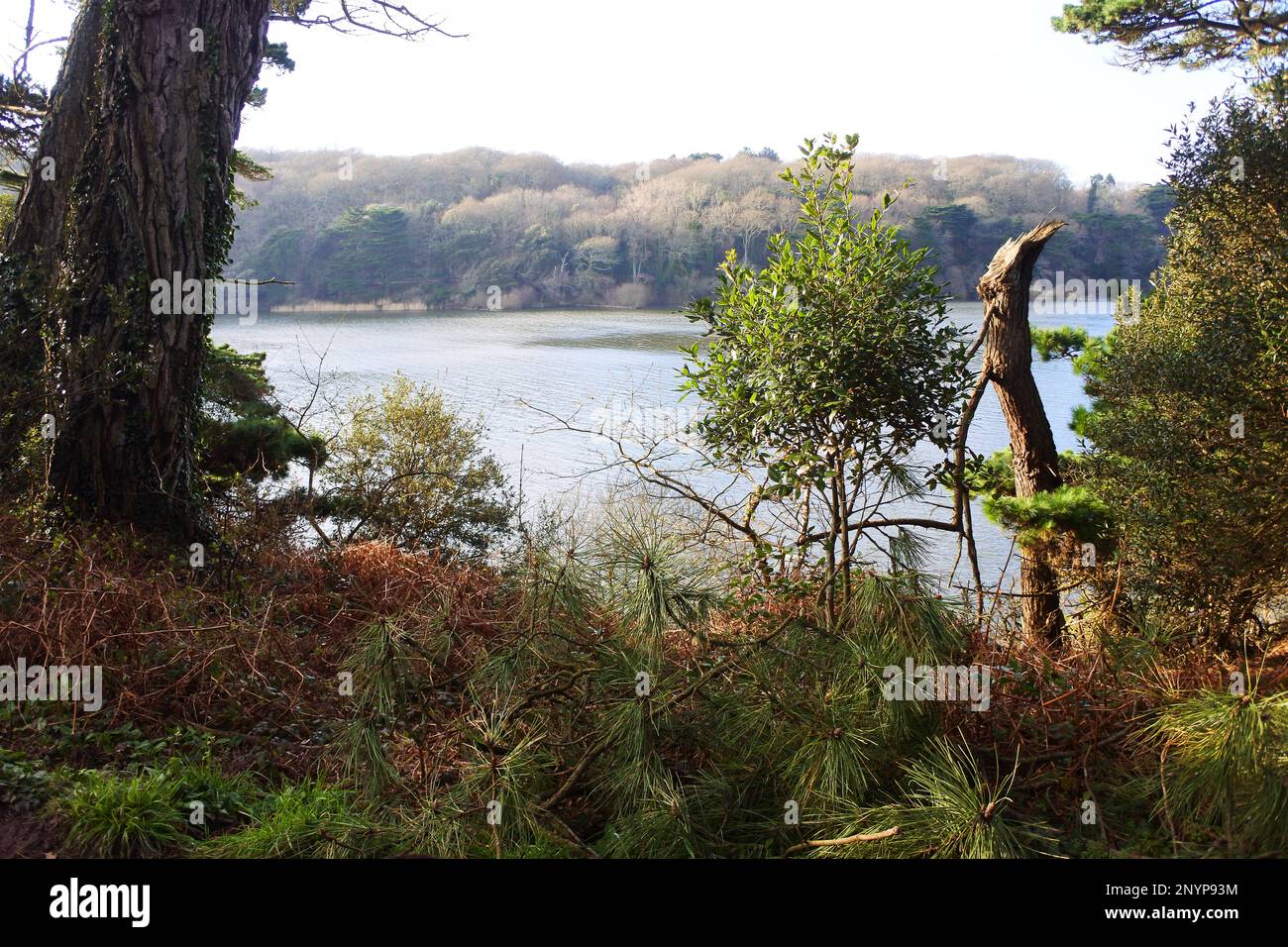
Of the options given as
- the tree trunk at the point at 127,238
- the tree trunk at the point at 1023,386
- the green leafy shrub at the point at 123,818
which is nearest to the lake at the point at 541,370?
the tree trunk at the point at 1023,386

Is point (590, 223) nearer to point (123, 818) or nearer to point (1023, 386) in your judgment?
point (1023, 386)

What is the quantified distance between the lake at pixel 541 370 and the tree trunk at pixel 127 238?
7.42 feet

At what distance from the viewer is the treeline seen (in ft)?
68.2

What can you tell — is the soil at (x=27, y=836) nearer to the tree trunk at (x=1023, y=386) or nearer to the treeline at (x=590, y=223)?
the tree trunk at (x=1023, y=386)

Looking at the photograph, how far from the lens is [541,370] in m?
17.4

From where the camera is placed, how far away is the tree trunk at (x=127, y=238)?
5.77 m

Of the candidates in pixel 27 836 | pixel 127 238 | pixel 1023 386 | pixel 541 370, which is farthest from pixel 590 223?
pixel 27 836

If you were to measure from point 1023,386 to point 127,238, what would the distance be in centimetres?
519

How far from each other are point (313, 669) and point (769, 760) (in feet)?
9.03

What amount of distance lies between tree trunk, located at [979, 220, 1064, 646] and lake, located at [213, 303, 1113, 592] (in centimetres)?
144

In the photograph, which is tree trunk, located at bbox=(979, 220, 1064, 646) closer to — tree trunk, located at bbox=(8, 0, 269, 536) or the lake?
the lake

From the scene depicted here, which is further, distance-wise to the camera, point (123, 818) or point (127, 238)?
point (127, 238)

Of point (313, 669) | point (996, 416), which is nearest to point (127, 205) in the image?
point (313, 669)
